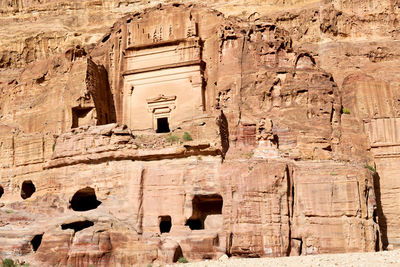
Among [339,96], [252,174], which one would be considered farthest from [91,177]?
[339,96]

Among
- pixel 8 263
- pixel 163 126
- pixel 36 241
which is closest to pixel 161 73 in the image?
pixel 163 126

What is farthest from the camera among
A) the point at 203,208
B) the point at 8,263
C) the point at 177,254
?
the point at 203,208

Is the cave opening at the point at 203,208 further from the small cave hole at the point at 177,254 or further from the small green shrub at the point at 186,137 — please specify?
the small green shrub at the point at 186,137

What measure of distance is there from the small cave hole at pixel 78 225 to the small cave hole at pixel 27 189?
265 inches

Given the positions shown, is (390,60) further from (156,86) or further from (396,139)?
(156,86)

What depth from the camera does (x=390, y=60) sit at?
37781mm

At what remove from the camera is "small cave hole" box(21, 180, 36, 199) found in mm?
32263

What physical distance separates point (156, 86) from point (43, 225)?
41.5 ft

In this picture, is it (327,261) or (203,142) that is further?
(203,142)

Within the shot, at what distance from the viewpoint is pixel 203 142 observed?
2789 centimetres

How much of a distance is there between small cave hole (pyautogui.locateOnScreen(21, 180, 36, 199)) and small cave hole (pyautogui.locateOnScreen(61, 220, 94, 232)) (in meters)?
6.74

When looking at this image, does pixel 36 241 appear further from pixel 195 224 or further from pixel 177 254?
pixel 195 224

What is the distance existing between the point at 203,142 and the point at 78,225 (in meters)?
6.71

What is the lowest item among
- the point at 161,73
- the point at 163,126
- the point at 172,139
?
the point at 172,139
